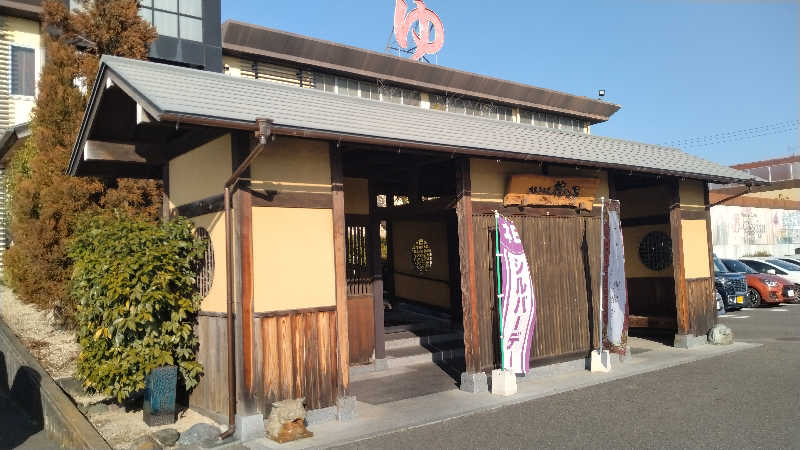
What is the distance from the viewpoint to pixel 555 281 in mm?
9414

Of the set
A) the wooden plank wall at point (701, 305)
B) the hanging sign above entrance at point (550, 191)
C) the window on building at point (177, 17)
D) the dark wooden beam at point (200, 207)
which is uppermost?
the window on building at point (177, 17)

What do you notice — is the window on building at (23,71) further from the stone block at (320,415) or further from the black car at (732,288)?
the black car at (732,288)

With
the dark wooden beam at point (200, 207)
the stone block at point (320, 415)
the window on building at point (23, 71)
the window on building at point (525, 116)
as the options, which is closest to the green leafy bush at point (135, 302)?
the dark wooden beam at point (200, 207)

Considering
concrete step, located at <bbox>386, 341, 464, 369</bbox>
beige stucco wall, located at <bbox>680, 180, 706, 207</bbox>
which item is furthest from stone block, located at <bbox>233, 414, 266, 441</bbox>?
beige stucco wall, located at <bbox>680, 180, 706, 207</bbox>

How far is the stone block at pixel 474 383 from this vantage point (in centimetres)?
805

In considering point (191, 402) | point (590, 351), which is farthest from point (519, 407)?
point (191, 402)

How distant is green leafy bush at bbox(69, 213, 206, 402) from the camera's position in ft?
21.9

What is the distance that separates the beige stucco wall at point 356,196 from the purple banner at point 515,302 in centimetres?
289

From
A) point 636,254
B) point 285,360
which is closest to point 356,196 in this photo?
point 285,360

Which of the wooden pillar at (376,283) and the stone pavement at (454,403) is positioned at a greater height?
the wooden pillar at (376,283)

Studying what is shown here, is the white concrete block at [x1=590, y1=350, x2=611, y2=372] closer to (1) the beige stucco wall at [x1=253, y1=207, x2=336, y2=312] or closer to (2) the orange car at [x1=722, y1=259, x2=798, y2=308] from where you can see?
(1) the beige stucco wall at [x1=253, y1=207, x2=336, y2=312]

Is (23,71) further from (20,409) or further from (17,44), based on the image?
(20,409)

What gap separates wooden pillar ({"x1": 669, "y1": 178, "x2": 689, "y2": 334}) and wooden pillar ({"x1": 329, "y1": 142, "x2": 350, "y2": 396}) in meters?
7.78

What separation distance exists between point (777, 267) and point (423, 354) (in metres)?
16.4
